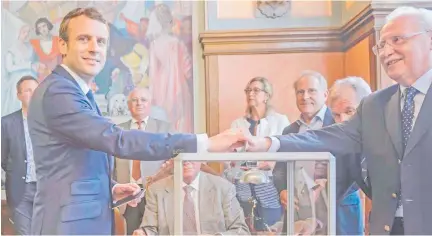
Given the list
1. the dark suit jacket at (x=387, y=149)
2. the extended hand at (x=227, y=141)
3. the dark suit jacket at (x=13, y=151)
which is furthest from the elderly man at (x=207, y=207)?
the dark suit jacket at (x=13, y=151)

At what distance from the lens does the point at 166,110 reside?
1.96 meters

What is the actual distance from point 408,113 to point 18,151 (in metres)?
1.14

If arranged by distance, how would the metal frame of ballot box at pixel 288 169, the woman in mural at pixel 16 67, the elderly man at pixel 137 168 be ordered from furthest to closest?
the woman in mural at pixel 16 67, the elderly man at pixel 137 168, the metal frame of ballot box at pixel 288 169

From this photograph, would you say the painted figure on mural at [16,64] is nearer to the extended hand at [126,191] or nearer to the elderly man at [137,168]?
the elderly man at [137,168]

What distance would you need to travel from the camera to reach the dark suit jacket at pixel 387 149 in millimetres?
1289

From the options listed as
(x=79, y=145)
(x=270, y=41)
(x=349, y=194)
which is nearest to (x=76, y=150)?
(x=79, y=145)

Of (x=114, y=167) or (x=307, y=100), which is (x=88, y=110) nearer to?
(x=114, y=167)

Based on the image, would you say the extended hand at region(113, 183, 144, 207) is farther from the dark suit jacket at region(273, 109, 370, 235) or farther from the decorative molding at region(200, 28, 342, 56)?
the decorative molding at region(200, 28, 342, 56)

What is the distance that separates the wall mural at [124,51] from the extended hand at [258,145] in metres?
0.48

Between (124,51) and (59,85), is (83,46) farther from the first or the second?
(124,51)

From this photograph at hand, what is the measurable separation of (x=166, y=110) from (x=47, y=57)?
1.34 ft

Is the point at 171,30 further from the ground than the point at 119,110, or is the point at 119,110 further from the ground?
the point at 171,30

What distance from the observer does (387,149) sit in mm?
1344

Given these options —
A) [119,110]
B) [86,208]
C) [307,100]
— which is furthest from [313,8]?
[86,208]
